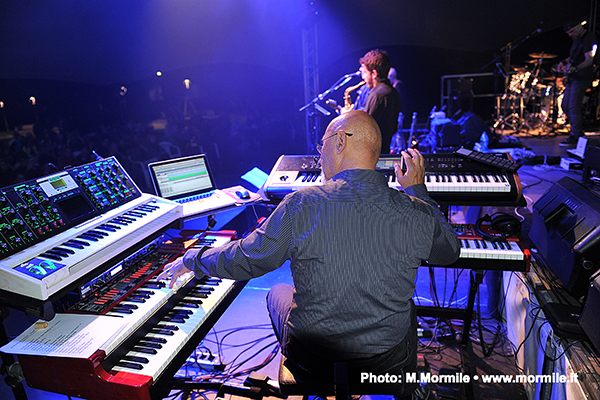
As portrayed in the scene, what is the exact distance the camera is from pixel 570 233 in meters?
1.95

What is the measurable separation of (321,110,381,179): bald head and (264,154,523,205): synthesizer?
103 centimetres

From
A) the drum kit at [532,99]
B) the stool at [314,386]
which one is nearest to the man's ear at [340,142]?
the stool at [314,386]

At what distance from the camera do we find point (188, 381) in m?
2.08

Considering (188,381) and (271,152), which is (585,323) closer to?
(188,381)

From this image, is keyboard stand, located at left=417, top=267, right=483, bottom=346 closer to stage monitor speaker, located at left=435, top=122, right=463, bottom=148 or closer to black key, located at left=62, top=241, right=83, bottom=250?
black key, located at left=62, top=241, right=83, bottom=250

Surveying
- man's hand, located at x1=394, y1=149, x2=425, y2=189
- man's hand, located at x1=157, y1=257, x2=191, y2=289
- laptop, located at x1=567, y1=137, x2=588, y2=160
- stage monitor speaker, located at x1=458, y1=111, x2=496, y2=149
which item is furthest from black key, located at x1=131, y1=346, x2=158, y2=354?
stage monitor speaker, located at x1=458, y1=111, x2=496, y2=149

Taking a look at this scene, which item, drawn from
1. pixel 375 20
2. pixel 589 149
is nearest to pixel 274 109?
pixel 375 20

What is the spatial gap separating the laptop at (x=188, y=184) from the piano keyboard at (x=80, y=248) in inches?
19.8

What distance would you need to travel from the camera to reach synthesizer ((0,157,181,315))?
4.39ft

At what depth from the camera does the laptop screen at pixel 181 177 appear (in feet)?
8.59

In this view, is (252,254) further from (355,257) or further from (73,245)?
(73,245)

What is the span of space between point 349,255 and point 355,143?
418 mm

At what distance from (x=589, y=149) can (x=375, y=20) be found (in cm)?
652

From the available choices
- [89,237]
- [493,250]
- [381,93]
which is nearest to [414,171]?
[493,250]
